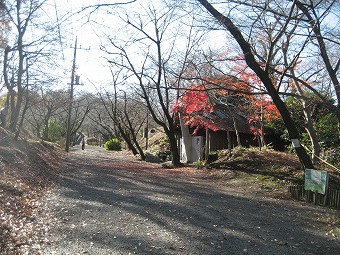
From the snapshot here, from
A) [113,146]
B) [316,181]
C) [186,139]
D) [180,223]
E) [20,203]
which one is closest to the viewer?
[180,223]

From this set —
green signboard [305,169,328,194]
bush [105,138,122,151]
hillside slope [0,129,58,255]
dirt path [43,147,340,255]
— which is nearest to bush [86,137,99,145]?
bush [105,138,122,151]

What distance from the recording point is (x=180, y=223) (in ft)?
23.6

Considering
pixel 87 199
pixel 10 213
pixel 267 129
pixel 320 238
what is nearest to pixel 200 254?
pixel 320 238

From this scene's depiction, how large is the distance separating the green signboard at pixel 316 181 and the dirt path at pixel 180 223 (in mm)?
659

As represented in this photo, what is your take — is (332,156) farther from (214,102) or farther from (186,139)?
(186,139)

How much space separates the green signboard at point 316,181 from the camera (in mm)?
9508

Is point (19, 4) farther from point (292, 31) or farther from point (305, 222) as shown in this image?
point (305, 222)

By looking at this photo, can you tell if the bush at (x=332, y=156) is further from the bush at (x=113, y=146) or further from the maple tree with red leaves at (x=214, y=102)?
the bush at (x=113, y=146)

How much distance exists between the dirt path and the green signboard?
2.16ft

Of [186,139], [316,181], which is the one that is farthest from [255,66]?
[186,139]

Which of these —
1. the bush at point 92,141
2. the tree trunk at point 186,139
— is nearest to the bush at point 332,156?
the tree trunk at point 186,139

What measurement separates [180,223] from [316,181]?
4.67 metres

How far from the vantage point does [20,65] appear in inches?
731

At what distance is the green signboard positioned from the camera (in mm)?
9508
